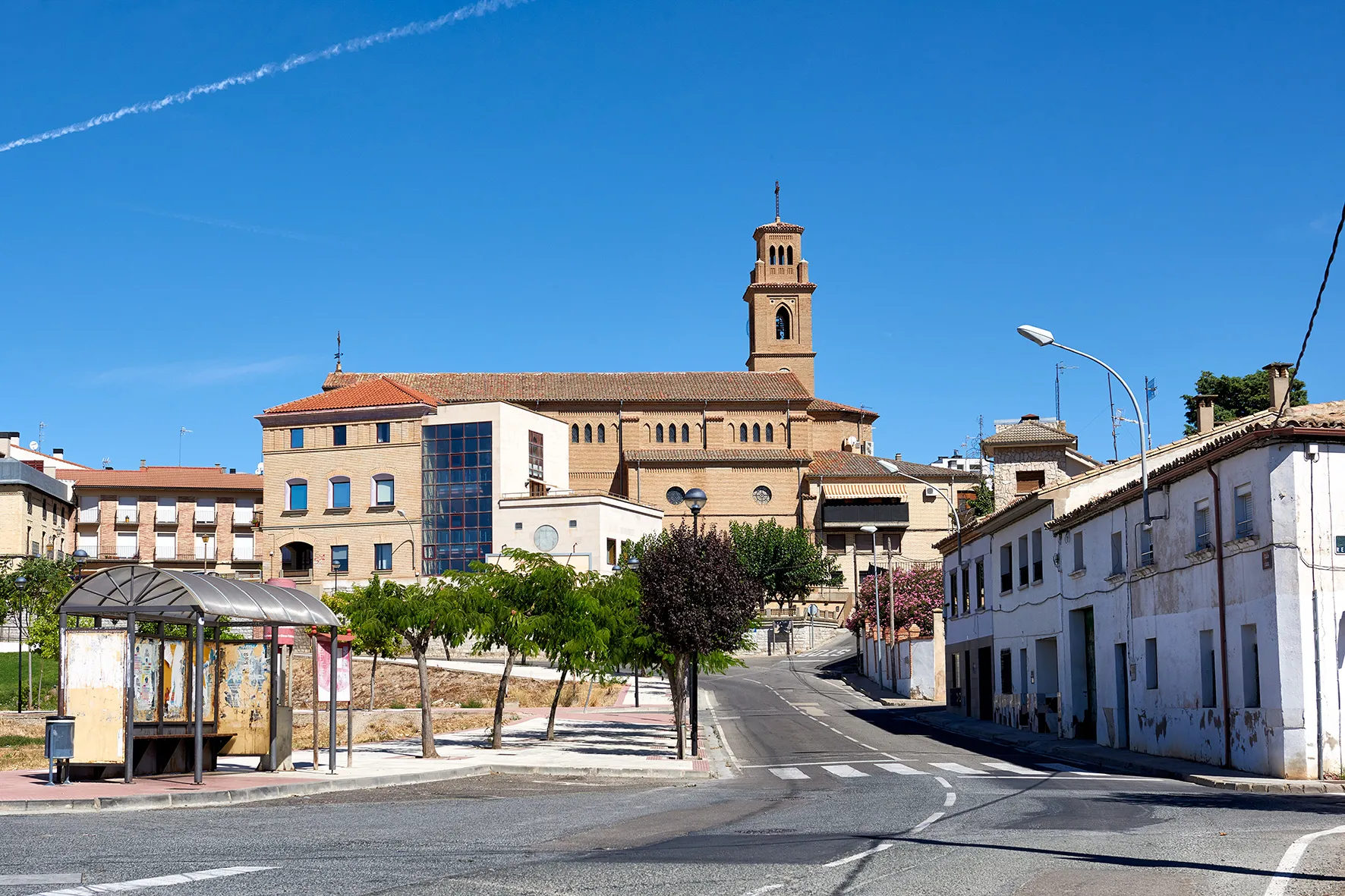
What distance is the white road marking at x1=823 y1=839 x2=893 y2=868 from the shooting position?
11.1 m

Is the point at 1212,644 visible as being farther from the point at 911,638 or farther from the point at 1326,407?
the point at 911,638

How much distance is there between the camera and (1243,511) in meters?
24.8

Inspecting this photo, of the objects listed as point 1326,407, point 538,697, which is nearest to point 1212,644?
point 1326,407

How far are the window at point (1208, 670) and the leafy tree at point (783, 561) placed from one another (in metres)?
68.3

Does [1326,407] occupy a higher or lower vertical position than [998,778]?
higher

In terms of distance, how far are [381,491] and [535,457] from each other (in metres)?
9.88

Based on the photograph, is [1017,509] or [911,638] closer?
[1017,509]

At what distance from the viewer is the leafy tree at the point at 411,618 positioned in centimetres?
2498

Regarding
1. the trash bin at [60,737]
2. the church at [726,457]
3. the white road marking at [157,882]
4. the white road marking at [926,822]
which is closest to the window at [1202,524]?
the white road marking at [926,822]

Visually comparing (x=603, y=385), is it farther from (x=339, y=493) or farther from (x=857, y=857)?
(x=857, y=857)

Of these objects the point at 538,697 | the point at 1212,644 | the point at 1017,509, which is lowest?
the point at 538,697

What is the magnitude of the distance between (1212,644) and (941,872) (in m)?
17.5

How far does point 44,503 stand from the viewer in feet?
311

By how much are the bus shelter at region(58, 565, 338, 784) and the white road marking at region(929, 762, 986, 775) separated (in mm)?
10801
